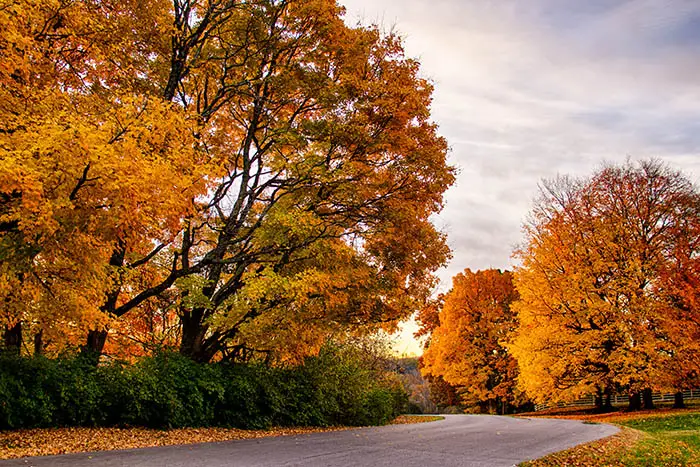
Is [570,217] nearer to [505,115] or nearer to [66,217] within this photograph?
[505,115]

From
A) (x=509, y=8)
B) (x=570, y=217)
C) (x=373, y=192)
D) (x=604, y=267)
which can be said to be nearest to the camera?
(x=509, y=8)

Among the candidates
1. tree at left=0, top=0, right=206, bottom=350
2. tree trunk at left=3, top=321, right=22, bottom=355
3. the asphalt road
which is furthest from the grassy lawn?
tree trunk at left=3, top=321, right=22, bottom=355

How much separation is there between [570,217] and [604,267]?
10.4 feet

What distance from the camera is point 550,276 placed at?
77.8 ft

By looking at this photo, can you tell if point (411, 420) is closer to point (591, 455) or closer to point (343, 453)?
point (591, 455)

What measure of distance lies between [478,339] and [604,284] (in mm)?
13006

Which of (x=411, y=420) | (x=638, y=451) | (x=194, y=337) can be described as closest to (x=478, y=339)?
(x=411, y=420)

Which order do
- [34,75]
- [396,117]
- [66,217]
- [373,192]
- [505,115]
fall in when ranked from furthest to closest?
[505,115]
[373,192]
[396,117]
[34,75]
[66,217]

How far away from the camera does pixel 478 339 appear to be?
34938 millimetres

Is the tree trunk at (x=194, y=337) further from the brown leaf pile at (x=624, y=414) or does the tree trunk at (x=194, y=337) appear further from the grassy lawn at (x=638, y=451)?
the brown leaf pile at (x=624, y=414)

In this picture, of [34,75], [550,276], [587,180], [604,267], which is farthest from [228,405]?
[587,180]

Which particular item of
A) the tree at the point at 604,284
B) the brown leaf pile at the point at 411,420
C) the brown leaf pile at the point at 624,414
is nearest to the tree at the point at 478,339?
the brown leaf pile at the point at 624,414

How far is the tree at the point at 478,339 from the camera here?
1350 inches

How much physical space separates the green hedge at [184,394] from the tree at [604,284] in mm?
8416
